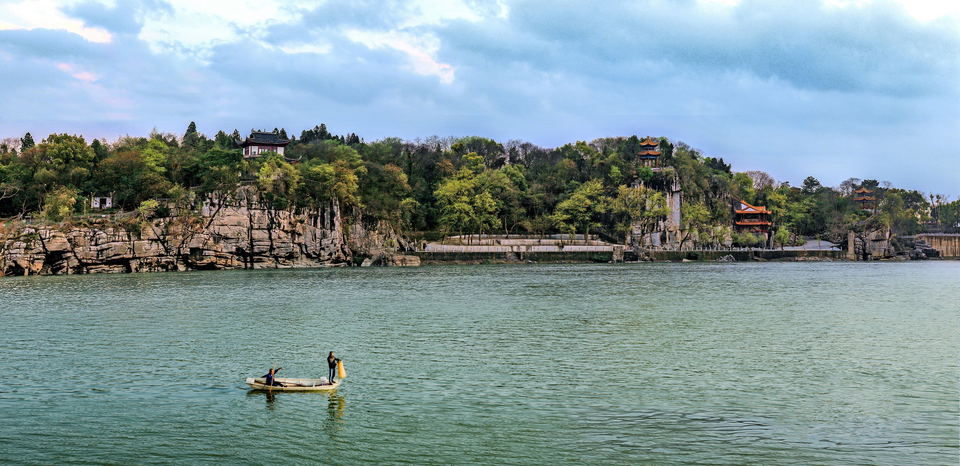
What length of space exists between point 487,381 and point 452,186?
321 ft

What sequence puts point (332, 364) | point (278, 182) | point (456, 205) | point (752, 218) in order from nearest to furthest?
point (332, 364) → point (278, 182) → point (456, 205) → point (752, 218)

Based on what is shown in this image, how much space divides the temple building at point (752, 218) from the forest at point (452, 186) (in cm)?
225

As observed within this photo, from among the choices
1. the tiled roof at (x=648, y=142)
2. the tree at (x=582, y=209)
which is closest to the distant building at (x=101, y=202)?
the tree at (x=582, y=209)

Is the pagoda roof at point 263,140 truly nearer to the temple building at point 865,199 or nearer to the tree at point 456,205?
the tree at point 456,205

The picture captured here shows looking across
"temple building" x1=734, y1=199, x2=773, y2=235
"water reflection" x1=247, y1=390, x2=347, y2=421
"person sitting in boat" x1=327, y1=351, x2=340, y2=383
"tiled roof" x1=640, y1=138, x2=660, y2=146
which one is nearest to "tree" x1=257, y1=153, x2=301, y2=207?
"tiled roof" x1=640, y1=138, x2=660, y2=146

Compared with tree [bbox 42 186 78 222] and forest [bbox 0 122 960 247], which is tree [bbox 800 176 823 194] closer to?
forest [bbox 0 122 960 247]

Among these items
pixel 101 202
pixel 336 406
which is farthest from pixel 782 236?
pixel 336 406

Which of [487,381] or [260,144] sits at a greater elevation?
[260,144]

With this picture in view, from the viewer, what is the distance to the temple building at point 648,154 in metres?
153

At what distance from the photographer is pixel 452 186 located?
123 metres

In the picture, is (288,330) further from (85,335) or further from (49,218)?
(49,218)

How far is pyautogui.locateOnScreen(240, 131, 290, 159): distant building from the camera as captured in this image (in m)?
121

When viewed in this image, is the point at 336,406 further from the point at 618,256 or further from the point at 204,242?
the point at 618,256

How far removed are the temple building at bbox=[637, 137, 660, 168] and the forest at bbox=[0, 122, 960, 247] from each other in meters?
2.00
